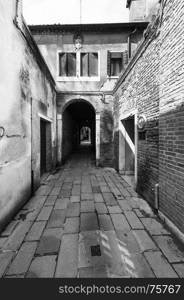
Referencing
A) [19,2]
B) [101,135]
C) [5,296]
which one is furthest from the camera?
[101,135]

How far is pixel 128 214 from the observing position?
306 cm

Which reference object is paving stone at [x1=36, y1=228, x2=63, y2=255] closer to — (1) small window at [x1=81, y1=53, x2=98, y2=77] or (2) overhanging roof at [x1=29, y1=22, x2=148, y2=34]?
(1) small window at [x1=81, y1=53, x2=98, y2=77]

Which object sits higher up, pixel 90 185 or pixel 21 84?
pixel 21 84

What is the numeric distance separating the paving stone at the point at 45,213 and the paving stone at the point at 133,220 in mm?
1551

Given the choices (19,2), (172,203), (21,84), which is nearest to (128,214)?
(172,203)

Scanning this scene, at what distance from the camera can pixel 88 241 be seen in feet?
7.48

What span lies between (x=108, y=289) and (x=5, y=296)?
1.04 m

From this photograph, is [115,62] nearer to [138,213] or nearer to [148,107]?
[148,107]

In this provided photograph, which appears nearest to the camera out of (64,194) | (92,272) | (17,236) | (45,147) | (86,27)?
(92,272)

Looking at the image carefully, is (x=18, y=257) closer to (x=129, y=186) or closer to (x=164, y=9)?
(x=129, y=186)

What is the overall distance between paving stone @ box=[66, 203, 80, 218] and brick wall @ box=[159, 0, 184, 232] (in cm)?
166

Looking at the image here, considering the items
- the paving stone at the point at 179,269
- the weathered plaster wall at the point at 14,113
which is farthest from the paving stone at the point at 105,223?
the weathered plaster wall at the point at 14,113

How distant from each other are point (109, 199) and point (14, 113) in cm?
285

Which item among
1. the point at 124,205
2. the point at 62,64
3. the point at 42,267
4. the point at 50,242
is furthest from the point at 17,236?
the point at 62,64
